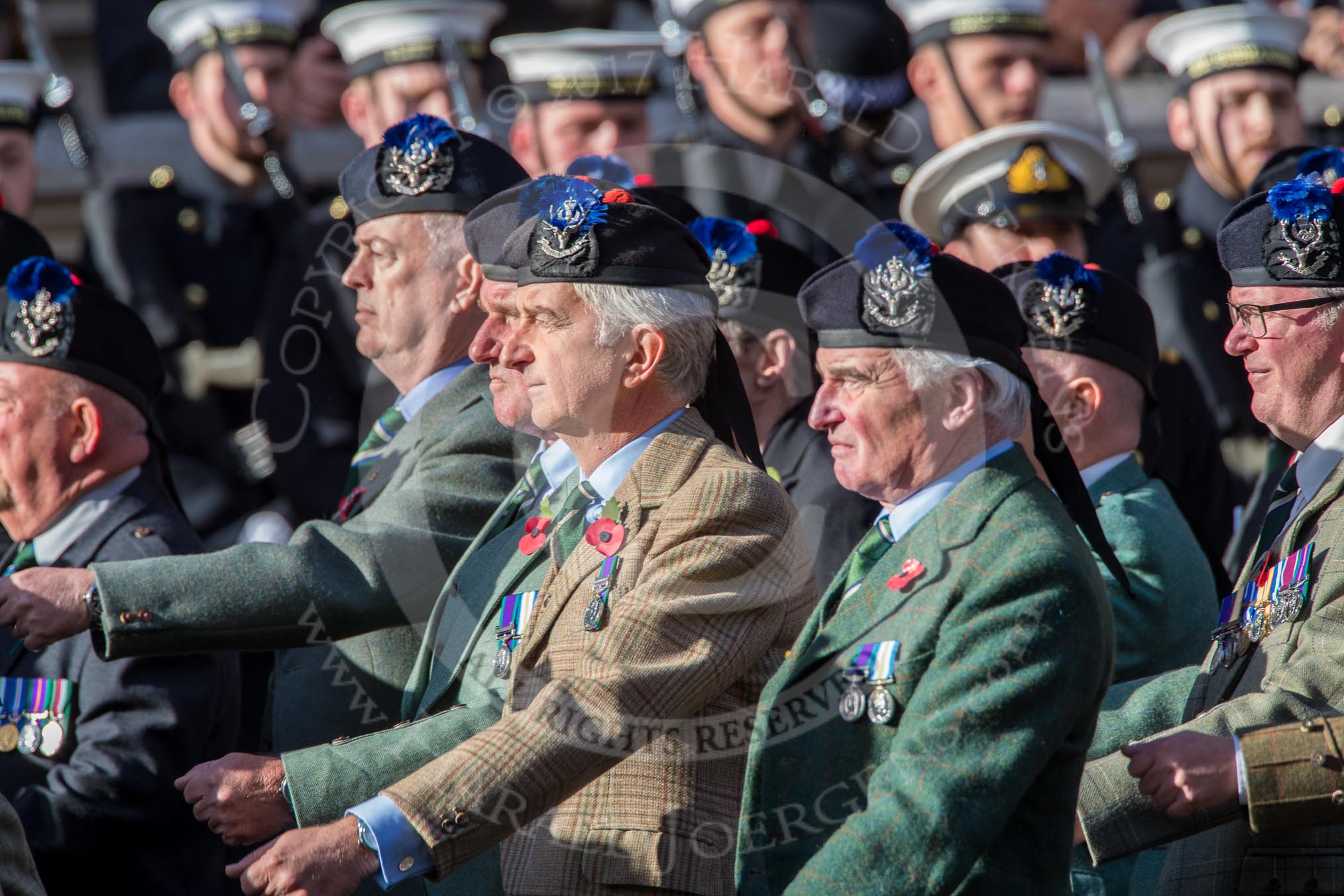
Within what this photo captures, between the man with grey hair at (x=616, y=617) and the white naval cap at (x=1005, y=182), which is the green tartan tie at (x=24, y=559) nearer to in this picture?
the man with grey hair at (x=616, y=617)

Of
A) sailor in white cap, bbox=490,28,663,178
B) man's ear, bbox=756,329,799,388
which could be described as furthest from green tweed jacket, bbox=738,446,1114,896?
sailor in white cap, bbox=490,28,663,178

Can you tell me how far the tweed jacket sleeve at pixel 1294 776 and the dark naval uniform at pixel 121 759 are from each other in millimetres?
2380

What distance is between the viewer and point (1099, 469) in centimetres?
506

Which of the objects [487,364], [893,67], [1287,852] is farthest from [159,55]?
[1287,852]

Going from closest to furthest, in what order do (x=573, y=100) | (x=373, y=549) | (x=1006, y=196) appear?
(x=373, y=549) < (x=1006, y=196) < (x=573, y=100)

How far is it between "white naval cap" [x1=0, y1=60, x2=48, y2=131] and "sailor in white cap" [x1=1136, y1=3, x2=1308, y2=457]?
13.3 ft

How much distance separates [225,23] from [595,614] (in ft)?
17.2

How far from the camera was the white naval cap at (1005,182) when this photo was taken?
6484 millimetres

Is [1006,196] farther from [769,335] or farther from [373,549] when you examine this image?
[373,549]

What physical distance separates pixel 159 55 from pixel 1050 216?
17.5 ft

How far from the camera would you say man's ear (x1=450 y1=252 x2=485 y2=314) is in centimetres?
484

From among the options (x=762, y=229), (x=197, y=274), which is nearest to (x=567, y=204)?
(x=762, y=229)

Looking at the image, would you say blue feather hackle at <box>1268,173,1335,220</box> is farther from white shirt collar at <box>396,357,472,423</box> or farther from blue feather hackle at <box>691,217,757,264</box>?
white shirt collar at <box>396,357,472,423</box>

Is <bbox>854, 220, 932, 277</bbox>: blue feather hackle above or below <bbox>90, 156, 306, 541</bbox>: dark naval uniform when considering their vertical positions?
above
